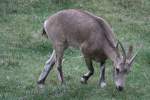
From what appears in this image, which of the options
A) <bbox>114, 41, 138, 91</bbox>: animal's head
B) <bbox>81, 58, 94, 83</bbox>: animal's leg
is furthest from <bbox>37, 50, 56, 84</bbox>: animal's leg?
<bbox>114, 41, 138, 91</bbox>: animal's head

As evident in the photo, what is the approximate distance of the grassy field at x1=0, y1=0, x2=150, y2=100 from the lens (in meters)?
11.3

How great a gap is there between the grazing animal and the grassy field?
45 centimetres

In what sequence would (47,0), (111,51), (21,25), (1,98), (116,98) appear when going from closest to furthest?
(1,98), (116,98), (111,51), (21,25), (47,0)

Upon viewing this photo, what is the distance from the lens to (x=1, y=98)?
1020cm

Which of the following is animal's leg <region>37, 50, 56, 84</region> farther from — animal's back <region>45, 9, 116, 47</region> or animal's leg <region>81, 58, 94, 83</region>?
animal's leg <region>81, 58, 94, 83</region>

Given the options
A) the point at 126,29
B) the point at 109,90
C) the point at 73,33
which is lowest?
the point at 126,29

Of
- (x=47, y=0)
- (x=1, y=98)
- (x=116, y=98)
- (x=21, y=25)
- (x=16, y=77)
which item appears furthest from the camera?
(x=47, y=0)

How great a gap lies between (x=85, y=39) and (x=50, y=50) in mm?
3913

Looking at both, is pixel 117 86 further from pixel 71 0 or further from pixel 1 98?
pixel 71 0

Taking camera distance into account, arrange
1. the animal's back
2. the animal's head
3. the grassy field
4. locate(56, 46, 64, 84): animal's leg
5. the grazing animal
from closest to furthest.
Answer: the grassy field
the animal's head
the grazing animal
the animal's back
locate(56, 46, 64, 84): animal's leg

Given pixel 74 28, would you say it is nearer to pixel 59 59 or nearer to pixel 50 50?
pixel 59 59

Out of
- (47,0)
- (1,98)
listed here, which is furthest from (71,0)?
(1,98)

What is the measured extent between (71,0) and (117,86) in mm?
10412

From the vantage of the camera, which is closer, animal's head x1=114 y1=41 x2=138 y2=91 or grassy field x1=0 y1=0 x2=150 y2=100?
grassy field x1=0 y1=0 x2=150 y2=100
